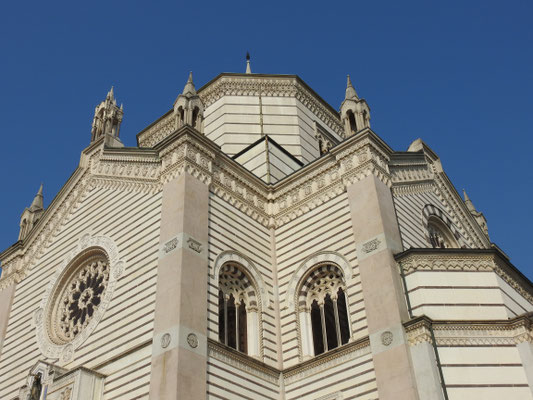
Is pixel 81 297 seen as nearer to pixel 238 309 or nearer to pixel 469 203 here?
pixel 238 309

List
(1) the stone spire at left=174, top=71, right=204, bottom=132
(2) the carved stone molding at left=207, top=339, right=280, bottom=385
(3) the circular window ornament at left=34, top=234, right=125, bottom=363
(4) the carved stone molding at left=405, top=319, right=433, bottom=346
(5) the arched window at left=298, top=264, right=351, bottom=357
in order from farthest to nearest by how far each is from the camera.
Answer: (1) the stone spire at left=174, top=71, right=204, bottom=132 → (3) the circular window ornament at left=34, top=234, right=125, bottom=363 → (5) the arched window at left=298, top=264, right=351, bottom=357 → (2) the carved stone molding at left=207, top=339, right=280, bottom=385 → (4) the carved stone molding at left=405, top=319, right=433, bottom=346

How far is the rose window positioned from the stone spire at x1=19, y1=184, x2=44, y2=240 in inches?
231

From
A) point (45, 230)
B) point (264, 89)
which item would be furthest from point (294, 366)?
point (264, 89)

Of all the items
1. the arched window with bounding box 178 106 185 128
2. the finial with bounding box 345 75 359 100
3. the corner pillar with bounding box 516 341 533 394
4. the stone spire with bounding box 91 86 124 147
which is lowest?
the corner pillar with bounding box 516 341 533 394

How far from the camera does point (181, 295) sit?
680 inches

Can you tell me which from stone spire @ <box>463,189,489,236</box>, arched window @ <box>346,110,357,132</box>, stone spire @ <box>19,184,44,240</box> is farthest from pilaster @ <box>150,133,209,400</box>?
stone spire @ <box>463,189,489,236</box>

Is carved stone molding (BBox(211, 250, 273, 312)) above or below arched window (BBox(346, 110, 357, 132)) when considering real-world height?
below

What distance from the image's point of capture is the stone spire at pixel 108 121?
26.1 m

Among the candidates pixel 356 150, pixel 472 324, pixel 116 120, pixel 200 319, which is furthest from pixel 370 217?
pixel 116 120

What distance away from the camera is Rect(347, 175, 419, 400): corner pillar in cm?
1623

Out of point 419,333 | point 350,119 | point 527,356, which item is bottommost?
point 527,356

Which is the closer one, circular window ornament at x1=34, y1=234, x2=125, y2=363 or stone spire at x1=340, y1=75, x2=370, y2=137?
circular window ornament at x1=34, y1=234, x2=125, y2=363

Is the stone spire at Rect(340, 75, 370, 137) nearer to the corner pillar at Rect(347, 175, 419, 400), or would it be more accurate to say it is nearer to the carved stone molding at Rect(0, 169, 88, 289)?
the corner pillar at Rect(347, 175, 419, 400)

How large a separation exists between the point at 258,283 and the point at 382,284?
177 inches
